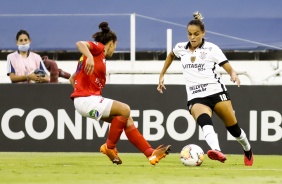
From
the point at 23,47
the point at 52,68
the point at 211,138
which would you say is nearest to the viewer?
the point at 211,138

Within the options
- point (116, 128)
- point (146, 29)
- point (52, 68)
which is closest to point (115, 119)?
point (116, 128)

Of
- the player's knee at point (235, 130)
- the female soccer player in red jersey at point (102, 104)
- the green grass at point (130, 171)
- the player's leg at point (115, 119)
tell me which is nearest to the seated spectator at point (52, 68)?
the green grass at point (130, 171)

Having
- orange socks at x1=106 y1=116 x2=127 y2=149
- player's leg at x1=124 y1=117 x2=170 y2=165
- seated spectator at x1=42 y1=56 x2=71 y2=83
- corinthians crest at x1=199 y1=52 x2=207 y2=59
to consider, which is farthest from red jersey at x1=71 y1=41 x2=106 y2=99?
seated spectator at x1=42 y1=56 x2=71 y2=83

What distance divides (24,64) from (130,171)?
5.77 meters

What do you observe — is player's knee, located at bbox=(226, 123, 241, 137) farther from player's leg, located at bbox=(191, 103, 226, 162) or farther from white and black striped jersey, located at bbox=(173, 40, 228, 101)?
white and black striped jersey, located at bbox=(173, 40, 228, 101)

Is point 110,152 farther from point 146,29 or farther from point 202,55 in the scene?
point 146,29

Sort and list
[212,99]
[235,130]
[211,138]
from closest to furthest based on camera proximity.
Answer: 1. [211,138]
2. [212,99]
3. [235,130]

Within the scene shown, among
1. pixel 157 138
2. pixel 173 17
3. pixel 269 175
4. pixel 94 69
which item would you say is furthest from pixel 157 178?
pixel 173 17

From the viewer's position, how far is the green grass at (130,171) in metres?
10.1

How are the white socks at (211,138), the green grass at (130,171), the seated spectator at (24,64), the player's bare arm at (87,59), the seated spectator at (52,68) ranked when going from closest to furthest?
the green grass at (130,171) → the player's bare arm at (87,59) → the white socks at (211,138) → the seated spectator at (24,64) → the seated spectator at (52,68)

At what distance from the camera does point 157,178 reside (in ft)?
34.0

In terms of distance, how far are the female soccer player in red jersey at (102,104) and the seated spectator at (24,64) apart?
14.1ft

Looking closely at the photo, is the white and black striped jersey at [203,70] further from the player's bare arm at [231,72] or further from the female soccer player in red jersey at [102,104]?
the female soccer player in red jersey at [102,104]

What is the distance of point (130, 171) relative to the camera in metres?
11.5
